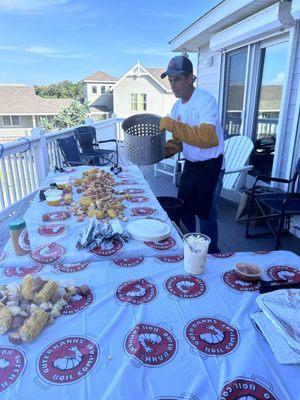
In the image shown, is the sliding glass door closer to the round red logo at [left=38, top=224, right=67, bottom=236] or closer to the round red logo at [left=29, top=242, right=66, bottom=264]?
the round red logo at [left=38, top=224, right=67, bottom=236]

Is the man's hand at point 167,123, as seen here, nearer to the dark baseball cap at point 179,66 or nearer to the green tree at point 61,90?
the dark baseball cap at point 179,66

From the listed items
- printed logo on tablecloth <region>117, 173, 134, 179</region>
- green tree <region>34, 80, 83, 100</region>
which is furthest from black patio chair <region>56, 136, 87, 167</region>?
green tree <region>34, 80, 83, 100</region>

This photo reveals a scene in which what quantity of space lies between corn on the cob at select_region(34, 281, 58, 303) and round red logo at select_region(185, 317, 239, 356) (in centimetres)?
46

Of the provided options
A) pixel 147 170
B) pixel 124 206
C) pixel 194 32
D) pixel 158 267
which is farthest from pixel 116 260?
pixel 147 170

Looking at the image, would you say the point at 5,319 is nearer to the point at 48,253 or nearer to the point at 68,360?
the point at 68,360

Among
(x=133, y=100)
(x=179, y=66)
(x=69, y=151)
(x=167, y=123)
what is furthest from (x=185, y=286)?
(x=133, y=100)

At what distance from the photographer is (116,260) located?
1.30 metres

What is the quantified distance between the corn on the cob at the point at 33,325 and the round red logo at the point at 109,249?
1.59 ft

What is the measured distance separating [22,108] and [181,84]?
2569cm

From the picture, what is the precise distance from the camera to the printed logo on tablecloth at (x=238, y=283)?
1078 mm

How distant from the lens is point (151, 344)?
0.80 m

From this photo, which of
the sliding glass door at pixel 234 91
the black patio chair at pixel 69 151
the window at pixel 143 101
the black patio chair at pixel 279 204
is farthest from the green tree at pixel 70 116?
the black patio chair at pixel 279 204

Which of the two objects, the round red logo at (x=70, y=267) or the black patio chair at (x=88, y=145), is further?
the black patio chair at (x=88, y=145)

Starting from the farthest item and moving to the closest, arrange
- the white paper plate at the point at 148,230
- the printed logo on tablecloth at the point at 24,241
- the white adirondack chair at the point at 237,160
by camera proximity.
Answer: the white adirondack chair at the point at 237,160 < the white paper plate at the point at 148,230 < the printed logo on tablecloth at the point at 24,241
